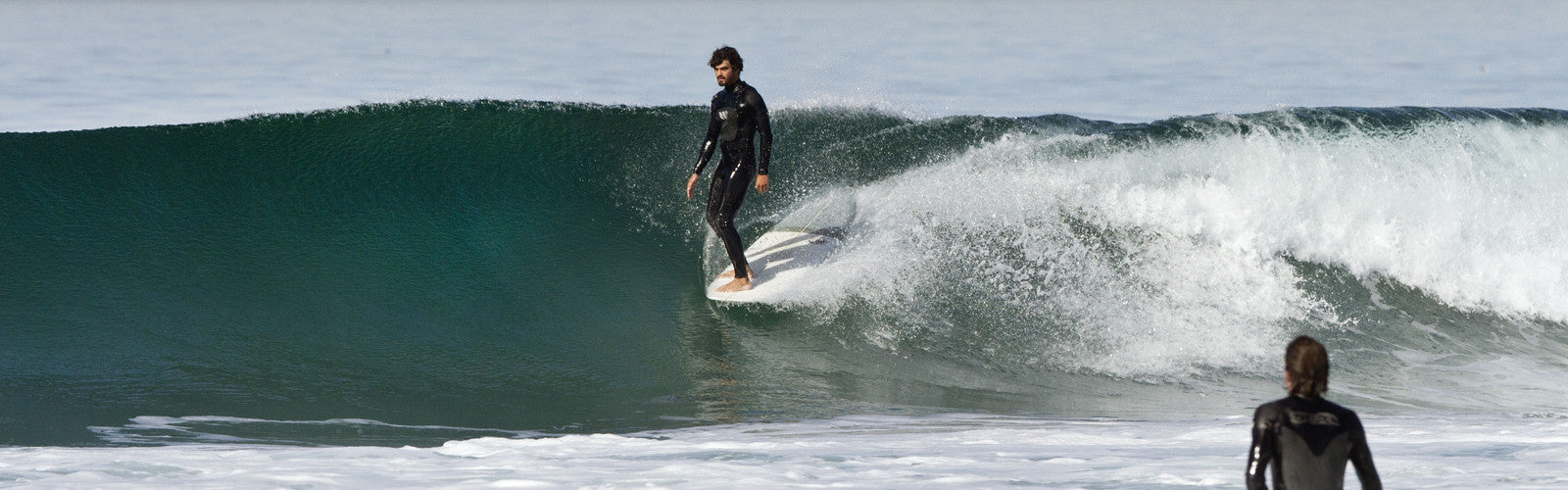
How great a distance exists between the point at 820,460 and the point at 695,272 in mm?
3309

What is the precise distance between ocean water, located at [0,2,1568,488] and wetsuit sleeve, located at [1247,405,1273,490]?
1397 millimetres

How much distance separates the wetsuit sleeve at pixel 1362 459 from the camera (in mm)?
2691

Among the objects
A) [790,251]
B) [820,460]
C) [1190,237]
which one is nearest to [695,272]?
[790,251]

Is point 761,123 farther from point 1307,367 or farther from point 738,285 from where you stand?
point 1307,367

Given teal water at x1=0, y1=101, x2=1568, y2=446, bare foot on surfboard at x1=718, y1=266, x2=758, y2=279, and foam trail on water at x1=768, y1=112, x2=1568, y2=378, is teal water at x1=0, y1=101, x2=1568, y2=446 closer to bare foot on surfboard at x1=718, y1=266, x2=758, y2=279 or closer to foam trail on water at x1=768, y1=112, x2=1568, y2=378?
foam trail on water at x1=768, y1=112, x2=1568, y2=378

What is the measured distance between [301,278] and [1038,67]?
72.5 ft

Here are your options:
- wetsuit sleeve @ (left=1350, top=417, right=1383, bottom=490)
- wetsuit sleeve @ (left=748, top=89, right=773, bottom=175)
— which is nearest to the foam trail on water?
wetsuit sleeve @ (left=748, top=89, right=773, bottom=175)

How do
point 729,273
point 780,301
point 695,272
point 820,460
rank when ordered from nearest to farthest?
point 820,460 → point 780,301 → point 729,273 → point 695,272

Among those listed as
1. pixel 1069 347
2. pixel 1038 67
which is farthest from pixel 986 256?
pixel 1038 67

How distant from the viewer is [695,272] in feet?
25.5

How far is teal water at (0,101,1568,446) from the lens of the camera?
6031 mm

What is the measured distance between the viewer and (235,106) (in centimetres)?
1833

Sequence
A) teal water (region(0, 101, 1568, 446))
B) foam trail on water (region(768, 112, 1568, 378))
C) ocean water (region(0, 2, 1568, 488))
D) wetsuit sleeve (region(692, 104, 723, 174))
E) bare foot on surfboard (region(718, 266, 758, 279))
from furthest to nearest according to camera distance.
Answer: bare foot on surfboard (region(718, 266, 758, 279)) < foam trail on water (region(768, 112, 1568, 378)) < wetsuit sleeve (region(692, 104, 723, 174)) < teal water (region(0, 101, 1568, 446)) < ocean water (region(0, 2, 1568, 488))

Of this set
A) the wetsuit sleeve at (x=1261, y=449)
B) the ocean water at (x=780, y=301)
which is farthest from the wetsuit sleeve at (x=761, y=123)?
the wetsuit sleeve at (x=1261, y=449)
